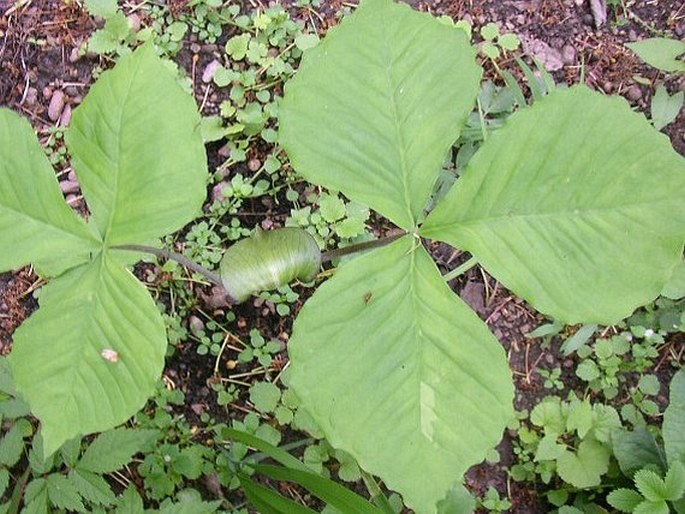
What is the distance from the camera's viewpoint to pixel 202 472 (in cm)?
248

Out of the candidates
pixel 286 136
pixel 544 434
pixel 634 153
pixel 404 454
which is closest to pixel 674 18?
pixel 544 434

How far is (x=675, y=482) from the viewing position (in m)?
2.20

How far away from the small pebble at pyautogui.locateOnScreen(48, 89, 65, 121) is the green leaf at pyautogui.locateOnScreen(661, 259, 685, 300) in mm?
2230

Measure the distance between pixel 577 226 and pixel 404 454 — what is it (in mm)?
513

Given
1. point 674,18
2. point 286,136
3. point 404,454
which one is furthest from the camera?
point 674,18

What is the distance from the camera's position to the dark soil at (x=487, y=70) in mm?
2555

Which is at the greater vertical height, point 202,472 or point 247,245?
point 247,245

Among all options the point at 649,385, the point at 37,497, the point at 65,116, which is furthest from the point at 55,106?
the point at 649,385

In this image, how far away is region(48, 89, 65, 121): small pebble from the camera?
8.99ft

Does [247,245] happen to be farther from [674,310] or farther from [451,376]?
[674,310]

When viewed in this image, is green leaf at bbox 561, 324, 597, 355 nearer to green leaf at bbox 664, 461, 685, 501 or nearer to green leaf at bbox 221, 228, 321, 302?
green leaf at bbox 664, 461, 685, 501

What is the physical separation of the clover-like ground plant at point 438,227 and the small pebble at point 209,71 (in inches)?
58.2

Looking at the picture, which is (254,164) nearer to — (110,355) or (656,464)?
(110,355)

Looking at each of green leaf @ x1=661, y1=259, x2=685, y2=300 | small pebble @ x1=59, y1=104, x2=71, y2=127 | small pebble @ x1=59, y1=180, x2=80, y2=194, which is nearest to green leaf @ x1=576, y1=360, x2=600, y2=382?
green leaf @ x1=661, y1=259, x2=685, y2=300
